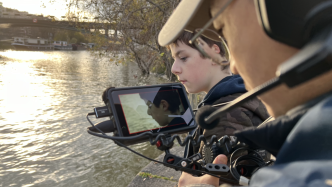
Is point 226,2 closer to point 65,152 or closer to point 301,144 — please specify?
point 301,144

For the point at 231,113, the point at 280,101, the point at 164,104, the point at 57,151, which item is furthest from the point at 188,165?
the point at 57,151

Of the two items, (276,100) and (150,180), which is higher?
(276,100)

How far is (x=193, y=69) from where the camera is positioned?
2.46 m

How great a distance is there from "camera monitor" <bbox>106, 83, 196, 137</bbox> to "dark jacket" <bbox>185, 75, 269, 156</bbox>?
0.19 meters

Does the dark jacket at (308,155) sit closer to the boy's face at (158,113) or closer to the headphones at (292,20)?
the headphones at (292,20)

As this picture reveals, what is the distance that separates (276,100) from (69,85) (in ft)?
63.0

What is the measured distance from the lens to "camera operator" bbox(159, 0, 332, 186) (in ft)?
1.83

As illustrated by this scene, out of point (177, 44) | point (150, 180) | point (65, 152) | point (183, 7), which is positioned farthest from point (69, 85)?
point (183, 7)

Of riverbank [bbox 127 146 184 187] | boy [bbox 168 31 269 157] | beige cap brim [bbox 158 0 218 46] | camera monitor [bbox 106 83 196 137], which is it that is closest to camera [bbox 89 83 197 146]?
camera monitor [bbox 106 83 196 137]

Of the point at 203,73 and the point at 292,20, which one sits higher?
the point at 292,20

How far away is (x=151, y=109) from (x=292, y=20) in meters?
1.40

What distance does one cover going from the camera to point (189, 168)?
55.3 inches

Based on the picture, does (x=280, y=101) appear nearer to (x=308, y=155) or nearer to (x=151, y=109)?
(x=308, y=155)

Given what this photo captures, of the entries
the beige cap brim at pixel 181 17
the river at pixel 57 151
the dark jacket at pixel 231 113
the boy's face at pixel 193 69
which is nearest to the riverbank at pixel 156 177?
the river at pixel 57 151
